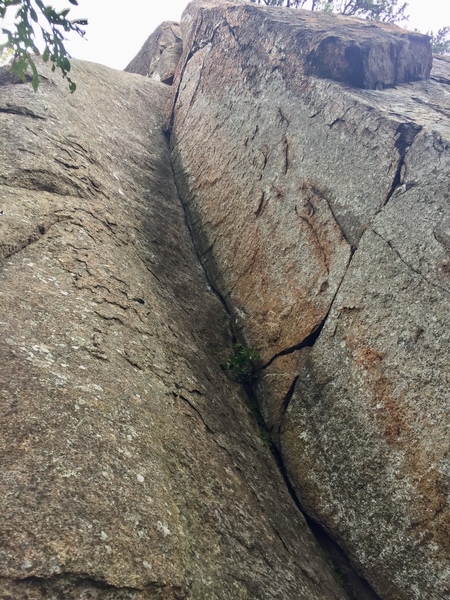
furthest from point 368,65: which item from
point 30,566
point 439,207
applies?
point 30,566

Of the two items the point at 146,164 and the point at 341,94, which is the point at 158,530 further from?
the point at 146,164

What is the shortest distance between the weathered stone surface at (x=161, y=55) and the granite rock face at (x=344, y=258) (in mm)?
8203

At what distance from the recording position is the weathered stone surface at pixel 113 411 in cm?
470

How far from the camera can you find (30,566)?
4184 mm

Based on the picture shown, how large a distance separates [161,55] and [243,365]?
19.4m

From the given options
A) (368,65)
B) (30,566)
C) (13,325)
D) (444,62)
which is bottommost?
(30,566)

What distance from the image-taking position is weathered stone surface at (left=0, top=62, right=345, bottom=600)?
470cm

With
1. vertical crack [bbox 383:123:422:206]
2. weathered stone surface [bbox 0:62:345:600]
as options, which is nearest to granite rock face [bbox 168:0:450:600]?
vertical crack [bbox 383:123:422:206]

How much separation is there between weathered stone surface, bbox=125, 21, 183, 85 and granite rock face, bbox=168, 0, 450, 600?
8203mm

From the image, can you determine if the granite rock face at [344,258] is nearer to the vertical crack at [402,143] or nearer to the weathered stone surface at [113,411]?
the vertical crack at [402,143]

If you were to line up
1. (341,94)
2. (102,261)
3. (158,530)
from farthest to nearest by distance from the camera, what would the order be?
(341,94), (102,261), (158,530)

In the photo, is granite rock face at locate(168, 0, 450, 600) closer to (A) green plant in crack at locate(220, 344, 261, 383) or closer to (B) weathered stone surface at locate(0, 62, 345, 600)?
(A) green plant in crack at locate(220, 344, 261, 383)

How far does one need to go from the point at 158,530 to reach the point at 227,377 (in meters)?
4.49

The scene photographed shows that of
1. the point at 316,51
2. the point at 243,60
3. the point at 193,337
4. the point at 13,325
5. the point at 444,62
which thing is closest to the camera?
the point at 13,325
